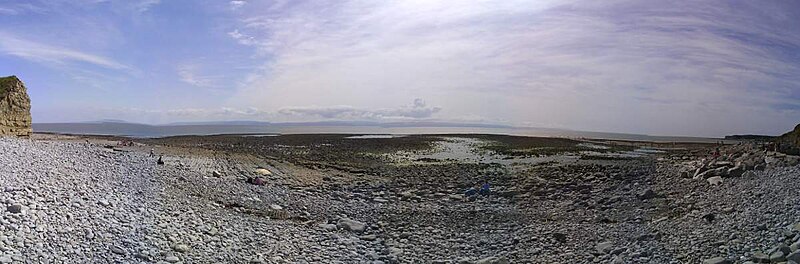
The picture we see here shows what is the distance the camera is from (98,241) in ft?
29.3

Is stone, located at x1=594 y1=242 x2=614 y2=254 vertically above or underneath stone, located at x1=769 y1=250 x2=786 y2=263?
underneath

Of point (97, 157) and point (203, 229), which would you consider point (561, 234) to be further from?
point (97, 157)

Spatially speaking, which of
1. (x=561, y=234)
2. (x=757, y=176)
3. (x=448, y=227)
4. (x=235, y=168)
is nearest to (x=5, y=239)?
(x=448, y=227)

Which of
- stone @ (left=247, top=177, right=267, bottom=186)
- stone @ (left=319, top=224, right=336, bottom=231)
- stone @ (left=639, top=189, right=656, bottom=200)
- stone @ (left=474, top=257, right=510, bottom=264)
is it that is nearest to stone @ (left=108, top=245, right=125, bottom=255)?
stone @ (left=319, top=224, right=336, bottom=231)

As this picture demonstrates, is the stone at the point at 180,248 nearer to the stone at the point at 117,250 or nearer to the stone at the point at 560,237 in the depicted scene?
the stone at the point at 117,250

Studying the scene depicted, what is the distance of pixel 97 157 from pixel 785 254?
2083 cm

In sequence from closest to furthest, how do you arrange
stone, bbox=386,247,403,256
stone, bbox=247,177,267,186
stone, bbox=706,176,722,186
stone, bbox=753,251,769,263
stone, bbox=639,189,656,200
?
stone, bbox=753,251,769,263
stone, bbox=386,247,403,256
stone, bbox=706,176,722,186
stone, bbox=639,189,656,200
stone, bbox=247,177,267,186

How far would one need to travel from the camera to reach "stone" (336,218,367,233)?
13156 millimetres

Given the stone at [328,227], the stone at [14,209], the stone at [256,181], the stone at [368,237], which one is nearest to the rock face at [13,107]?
the stone at [256,181]

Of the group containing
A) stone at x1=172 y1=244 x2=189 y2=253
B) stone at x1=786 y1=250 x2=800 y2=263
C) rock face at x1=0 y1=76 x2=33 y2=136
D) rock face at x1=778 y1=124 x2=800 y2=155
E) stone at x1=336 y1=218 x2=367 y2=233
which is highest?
rock face at x1=0 y1=76 x2=33 y2=136

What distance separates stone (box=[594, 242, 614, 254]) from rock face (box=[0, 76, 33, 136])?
2401 centimetres

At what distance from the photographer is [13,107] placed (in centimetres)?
2091

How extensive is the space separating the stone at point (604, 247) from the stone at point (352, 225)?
6286mm

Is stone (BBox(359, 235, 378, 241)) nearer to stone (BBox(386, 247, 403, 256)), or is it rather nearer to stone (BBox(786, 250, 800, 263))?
stone (BBox(386, 247, 403, 256))
